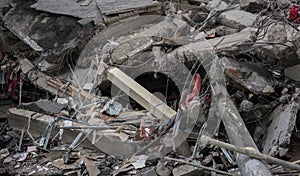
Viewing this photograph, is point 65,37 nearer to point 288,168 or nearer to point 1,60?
point 1,60

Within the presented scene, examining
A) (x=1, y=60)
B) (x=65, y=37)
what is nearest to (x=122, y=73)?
(x=65, y=37)

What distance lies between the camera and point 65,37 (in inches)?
249

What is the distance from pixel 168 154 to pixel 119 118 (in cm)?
104

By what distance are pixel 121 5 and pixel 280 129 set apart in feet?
11.4

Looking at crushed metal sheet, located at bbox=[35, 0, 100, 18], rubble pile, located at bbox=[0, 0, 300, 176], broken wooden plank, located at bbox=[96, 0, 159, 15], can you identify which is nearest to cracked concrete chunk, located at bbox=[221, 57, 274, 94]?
rubble pile, located at bbox=[0, 0, 300, 176]

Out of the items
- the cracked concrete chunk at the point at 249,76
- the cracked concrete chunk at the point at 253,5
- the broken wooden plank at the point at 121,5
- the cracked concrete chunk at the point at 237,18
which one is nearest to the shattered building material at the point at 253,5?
the cracked concrete chunk at the point at 253,5

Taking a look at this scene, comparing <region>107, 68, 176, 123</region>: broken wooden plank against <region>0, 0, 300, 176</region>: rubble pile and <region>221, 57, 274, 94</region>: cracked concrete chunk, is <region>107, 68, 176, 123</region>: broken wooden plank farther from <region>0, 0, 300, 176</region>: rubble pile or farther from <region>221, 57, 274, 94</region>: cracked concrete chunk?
<region>221, 57, 274, 94</region>: cracked concrete chunk

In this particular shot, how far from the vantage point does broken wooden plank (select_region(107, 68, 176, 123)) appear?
16.3 feet

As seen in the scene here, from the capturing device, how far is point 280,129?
413 cm

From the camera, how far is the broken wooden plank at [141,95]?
16.3 feet

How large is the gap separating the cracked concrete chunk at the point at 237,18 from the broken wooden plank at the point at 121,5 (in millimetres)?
1169

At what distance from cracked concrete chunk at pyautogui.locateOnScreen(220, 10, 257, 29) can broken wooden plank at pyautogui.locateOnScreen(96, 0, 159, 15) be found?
3.84 ft

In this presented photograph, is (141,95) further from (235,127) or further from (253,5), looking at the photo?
(253,5)

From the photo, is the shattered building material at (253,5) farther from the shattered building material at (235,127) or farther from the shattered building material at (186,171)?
the shattered building material at (186,171)
